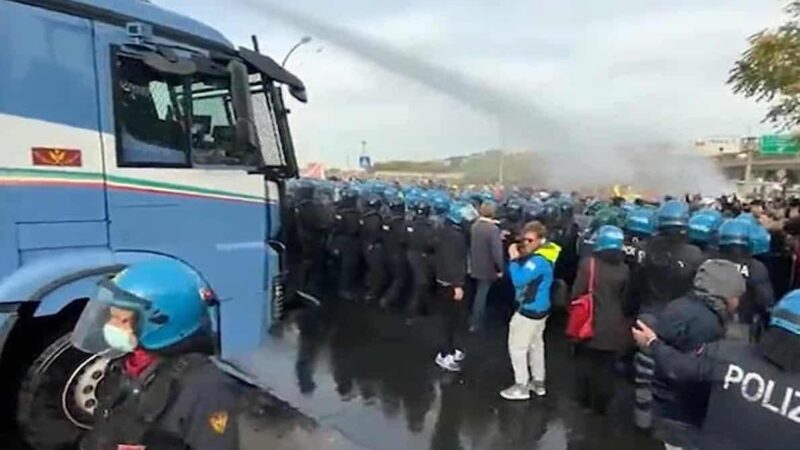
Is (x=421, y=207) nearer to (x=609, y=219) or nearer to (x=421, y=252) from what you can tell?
(x=421, y=252)

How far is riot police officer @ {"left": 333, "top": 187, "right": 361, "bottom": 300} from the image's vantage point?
1223cm

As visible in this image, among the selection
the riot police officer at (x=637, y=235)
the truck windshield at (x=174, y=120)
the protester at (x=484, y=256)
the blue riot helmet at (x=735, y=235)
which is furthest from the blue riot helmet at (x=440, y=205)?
the truck windshield at (x=174, y=120)

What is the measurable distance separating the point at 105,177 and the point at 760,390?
13.0ft

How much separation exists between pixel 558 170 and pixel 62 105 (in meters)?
24.8

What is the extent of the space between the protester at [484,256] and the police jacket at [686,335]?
188 inches

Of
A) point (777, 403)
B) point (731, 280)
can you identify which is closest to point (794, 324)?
point (777, 403)

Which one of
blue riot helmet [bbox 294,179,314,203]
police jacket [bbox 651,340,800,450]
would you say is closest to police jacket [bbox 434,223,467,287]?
blue riot helmet [bbox 294,179,314,203]

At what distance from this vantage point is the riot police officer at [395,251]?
11328 mm

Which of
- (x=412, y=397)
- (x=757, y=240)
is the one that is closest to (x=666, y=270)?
(x=757, y=240)

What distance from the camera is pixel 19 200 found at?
15.0ft

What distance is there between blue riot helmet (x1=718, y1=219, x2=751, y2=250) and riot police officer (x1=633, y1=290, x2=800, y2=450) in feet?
12.4

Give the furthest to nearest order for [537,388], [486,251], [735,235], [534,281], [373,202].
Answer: [373,202] < [486,251] < [537,388] < [534,281] < [735,235]

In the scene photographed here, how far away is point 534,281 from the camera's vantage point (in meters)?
6.75

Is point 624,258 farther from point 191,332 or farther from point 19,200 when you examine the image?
point 191,332
